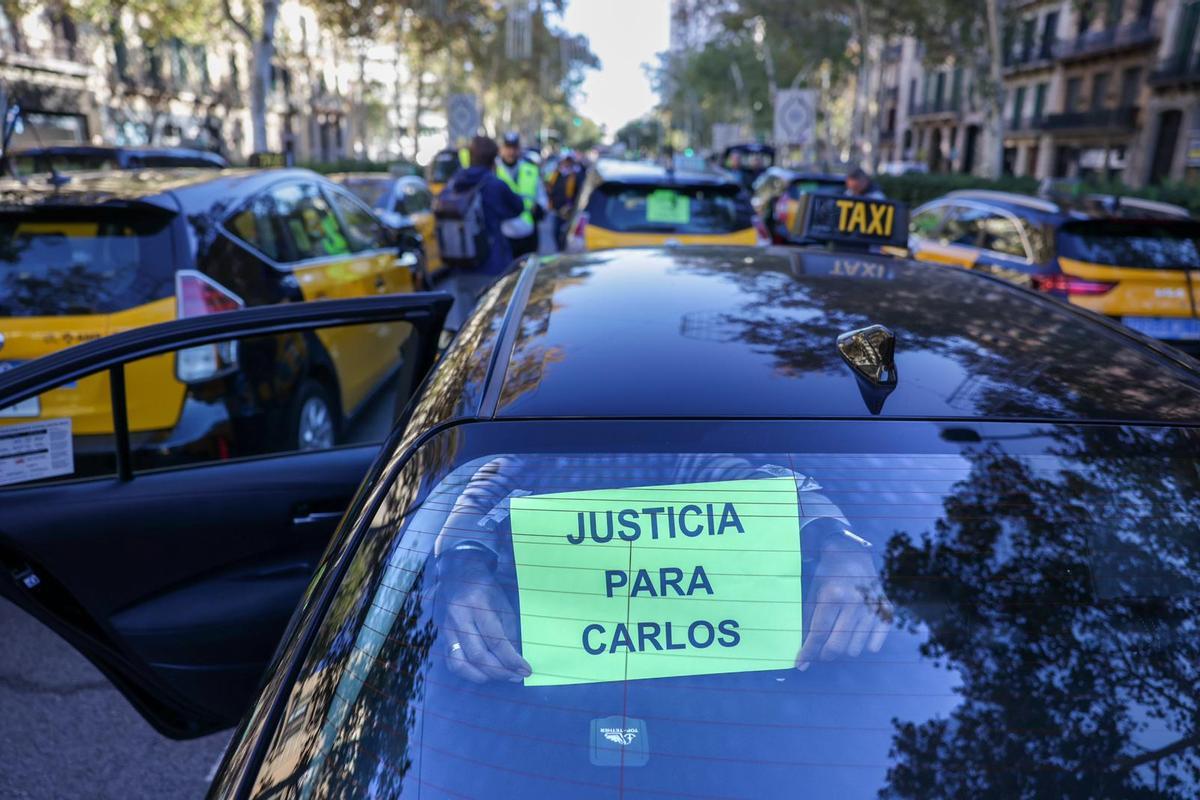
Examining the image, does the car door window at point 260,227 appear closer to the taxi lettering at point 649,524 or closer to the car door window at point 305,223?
the car door window at point 305,223

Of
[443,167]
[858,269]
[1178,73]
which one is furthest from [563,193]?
[1178,73]

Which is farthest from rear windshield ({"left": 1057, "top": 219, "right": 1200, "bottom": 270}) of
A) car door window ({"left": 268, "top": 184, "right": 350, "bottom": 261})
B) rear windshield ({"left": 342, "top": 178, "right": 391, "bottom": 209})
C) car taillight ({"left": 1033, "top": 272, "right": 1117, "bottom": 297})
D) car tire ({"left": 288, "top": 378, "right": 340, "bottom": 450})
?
rear windshield ({"left": 342, "top": 178, "right": 391, "bottom": 209})

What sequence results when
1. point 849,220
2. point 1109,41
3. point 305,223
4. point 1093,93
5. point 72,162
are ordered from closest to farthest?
1. point 849,220
2. point 305,223
3. point 72,162
4. point 1109,41
5. point 1093,93

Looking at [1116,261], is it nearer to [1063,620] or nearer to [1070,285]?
[1070,285]

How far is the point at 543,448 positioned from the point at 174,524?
138cm

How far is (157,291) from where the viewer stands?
3900mm

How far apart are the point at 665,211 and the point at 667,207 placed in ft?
0.12

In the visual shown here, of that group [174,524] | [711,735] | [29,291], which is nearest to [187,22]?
[29,291]

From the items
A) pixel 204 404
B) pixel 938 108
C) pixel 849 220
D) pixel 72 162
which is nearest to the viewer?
pixel 204 404

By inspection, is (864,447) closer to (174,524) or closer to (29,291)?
(174,524)

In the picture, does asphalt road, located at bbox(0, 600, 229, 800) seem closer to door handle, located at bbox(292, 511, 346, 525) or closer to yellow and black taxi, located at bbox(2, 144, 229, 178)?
door handle, located at bbox(292, 511, 346, 525)

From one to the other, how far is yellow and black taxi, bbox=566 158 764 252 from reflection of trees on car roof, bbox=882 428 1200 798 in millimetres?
6076

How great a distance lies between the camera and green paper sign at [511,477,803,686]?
1421 millimetres

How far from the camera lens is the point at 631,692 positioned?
4.58 ft
